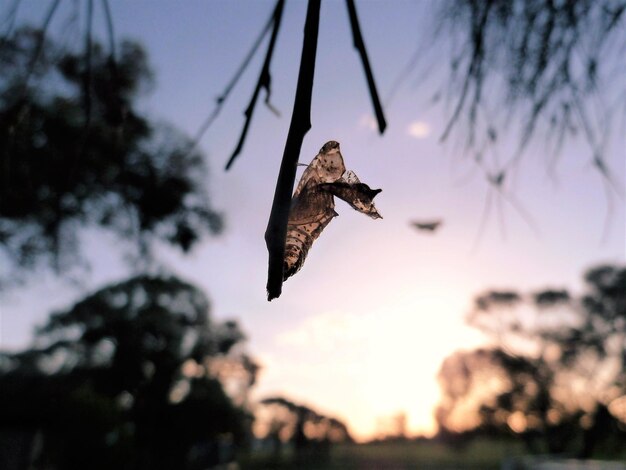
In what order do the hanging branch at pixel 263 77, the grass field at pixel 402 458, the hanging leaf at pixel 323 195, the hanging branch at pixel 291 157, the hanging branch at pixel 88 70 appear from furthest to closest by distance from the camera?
1. the grass field at pixel 402 458
2. the hanging branch at pixel 88 70
3. the hanging branch at pixel 263 77
4. the hanging leaf at pixel 323 195
5. the hanging branch at pixel 291 157

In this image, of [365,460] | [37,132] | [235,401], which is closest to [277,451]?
[365,460]

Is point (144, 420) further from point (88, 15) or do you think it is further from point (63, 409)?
point (88, 15)

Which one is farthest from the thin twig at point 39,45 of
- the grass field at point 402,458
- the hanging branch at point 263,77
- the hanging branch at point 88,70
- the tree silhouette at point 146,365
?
the grass field at point 402,458

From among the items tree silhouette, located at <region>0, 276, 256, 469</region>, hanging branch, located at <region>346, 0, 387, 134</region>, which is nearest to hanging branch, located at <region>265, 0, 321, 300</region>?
hanging branch, located at <region>346, 0, 387, 134</region>

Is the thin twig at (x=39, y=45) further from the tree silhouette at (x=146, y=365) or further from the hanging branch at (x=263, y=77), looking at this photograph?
the tree silhouette at (x=146, y=365)

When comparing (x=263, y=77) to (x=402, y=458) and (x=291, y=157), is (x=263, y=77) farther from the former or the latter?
(x=402, y=458)

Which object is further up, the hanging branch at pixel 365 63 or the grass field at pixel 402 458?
the grass field at pixel 402 458

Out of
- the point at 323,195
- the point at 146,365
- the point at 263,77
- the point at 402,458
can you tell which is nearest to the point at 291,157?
the point at 323,195
